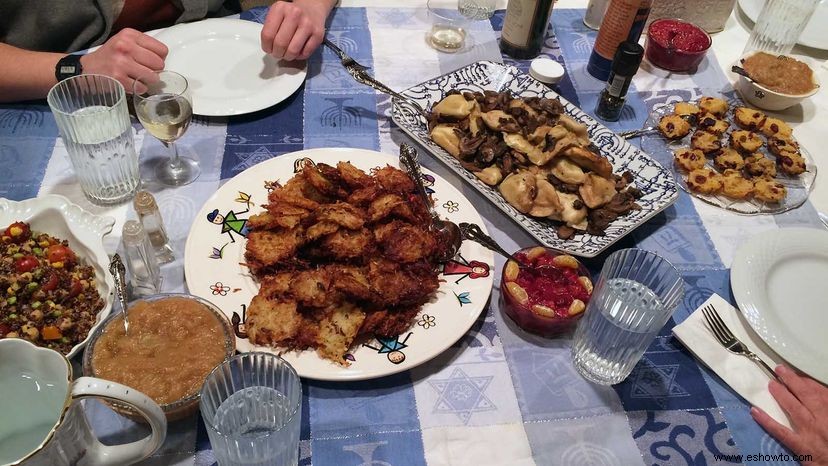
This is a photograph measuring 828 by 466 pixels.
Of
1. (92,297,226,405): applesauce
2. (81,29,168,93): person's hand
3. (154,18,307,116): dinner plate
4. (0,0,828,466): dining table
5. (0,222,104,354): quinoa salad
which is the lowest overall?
(0,0,828,466): dining table

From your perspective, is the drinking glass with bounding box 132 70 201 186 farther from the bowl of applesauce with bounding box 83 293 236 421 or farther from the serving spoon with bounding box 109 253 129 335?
the bowl of applesauce with bounding box 83 293 236 421

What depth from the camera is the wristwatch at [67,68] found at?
197 centimetres

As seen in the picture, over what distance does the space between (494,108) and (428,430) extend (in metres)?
1.16

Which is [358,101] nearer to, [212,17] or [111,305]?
[212,17]

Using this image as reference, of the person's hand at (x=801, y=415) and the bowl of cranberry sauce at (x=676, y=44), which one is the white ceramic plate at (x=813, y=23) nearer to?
the bowl of cranberry sauce at (x=676, y=44)

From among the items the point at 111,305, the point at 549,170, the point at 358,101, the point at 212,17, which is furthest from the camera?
the point at 212,17

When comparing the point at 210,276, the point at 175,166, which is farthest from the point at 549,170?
the point at 175,166

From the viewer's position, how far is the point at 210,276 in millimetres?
1567

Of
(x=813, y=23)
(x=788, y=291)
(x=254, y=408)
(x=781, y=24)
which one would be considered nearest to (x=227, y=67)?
(x=254, y=408)

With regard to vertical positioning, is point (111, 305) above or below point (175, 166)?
above

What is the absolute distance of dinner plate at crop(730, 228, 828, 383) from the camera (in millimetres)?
1558

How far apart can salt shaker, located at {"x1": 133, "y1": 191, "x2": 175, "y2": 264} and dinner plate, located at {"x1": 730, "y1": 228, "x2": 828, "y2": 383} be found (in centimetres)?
156

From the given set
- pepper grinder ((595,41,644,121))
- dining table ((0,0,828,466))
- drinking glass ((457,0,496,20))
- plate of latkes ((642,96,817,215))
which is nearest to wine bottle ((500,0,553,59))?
dining table ((0,0,828,466))

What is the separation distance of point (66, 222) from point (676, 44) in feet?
7.81
